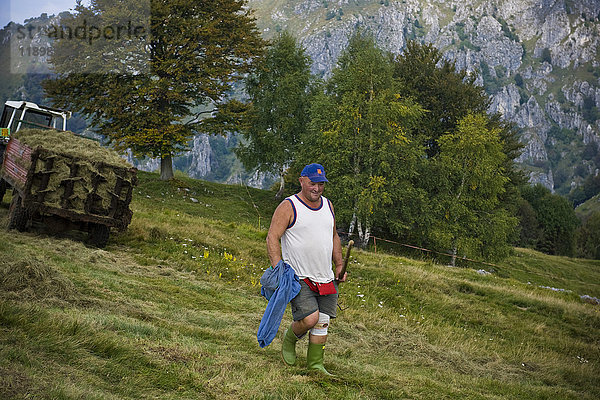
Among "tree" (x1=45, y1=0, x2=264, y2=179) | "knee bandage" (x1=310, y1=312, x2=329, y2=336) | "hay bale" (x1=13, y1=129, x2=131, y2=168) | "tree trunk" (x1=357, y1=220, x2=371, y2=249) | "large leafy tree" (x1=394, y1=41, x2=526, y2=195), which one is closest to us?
"knee bandage" (x1=310, y1=312, x2=329, y2=336)

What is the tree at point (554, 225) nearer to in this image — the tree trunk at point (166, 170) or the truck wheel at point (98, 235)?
the tree trunk at point (166, 170)

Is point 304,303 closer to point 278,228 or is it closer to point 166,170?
point 278,228

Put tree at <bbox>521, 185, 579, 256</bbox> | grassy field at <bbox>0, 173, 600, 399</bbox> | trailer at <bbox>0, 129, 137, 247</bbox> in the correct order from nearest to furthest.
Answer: grassy field at <bbox>0, 173, 600, 399</bbox>, trailer at <bbox>0, 129, 137, 247</bbox>, tree at <bbox>521, 185, 579, 256</bbox>

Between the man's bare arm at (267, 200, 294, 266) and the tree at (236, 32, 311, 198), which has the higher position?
the tree at (236, 32, 311, 198)

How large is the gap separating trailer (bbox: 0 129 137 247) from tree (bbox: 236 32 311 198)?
24.8 m

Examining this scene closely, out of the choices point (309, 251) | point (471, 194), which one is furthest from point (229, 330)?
point (471, 194)

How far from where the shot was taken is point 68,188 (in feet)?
38.8

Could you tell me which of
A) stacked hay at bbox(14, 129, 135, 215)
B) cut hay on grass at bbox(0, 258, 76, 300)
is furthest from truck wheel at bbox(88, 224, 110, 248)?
cut hay on grass at bbox(0, 258, 76, 300)

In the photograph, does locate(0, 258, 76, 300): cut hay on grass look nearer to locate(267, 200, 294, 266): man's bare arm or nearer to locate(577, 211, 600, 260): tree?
locate(267, 200, 294, 266): man's bare arm

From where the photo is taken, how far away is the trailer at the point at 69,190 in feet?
38.2

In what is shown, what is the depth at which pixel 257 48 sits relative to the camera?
32469mm

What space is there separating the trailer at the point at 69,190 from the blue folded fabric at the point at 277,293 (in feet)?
25.5

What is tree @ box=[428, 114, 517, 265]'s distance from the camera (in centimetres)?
3086

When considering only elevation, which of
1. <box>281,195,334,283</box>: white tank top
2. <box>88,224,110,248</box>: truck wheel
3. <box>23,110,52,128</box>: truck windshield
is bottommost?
<box>88,224,110,248</box>: truck wheel
